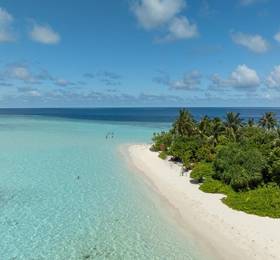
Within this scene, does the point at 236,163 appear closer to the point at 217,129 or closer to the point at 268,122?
the point at 217,129

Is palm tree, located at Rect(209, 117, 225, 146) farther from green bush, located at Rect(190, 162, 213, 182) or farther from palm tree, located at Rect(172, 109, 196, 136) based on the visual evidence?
green bush, located at Rect(190, 162, 213, 182)

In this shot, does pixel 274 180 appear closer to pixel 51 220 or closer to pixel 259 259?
pixel 259 259

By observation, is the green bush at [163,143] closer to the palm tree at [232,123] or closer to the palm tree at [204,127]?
the palm tree at [204,127]

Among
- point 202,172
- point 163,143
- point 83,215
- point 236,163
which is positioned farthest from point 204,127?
point 83,215

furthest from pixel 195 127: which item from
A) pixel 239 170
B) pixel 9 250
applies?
pixel 9 250

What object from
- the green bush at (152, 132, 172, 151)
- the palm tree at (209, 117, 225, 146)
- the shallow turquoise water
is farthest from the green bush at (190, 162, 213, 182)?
the green bush at (152, 132, 172, 151)

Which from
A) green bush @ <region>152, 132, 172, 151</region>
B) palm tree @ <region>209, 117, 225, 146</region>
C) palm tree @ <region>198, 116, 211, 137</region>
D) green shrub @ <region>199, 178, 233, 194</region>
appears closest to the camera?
green shrub @ <region>199, 178, 233, 194</region>
